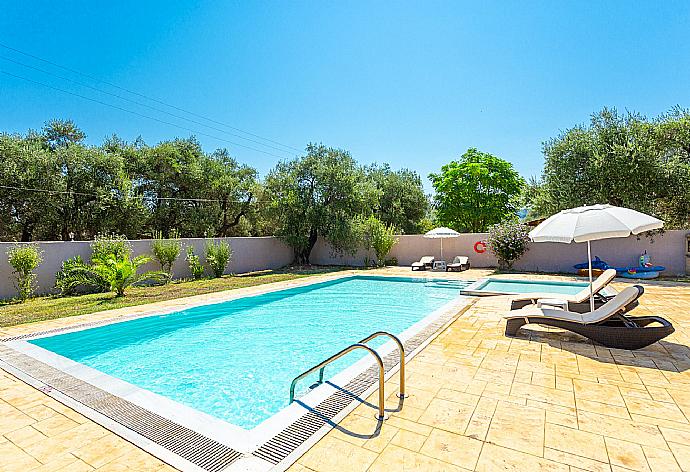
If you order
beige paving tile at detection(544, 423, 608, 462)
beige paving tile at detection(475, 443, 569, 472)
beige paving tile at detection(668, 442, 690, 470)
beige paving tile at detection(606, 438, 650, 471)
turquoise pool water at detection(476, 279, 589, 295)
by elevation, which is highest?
turquoise pool water at detection(476, 279, 589, 295)

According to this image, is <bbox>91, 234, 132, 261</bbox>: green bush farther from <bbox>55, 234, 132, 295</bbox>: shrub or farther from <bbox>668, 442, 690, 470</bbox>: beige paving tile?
<bbox>668, 442, 690, 470</bbox>: beige paving tile

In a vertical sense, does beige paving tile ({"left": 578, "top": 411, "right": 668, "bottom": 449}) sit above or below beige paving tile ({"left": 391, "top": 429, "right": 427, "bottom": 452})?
above

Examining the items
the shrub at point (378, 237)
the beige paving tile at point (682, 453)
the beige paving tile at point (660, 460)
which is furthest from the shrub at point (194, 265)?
the beige paving tile at point (682, 453)

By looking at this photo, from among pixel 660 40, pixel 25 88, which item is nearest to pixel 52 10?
pixel 25 88

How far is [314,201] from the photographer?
64.3ft

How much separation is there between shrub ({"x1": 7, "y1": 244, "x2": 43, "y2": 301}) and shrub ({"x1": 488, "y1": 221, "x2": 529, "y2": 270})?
17308 mm

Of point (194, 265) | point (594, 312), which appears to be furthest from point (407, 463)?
point (194, 265)

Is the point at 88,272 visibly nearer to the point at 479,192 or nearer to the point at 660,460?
the point at 660,460

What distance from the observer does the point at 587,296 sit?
6559mm

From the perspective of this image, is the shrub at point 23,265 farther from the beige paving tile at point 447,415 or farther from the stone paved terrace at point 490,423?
the beige paving tile at point 447,415

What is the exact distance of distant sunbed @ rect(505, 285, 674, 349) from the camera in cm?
495

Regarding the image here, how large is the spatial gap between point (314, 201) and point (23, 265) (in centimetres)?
1241

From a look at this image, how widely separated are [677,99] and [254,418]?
21875mm

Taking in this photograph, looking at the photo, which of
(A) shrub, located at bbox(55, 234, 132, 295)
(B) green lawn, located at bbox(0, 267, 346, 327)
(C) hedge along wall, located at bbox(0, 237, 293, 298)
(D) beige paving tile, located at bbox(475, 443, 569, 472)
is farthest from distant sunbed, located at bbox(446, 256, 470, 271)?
(D) beige paving tile, located at bbox(475, 443, 569, 472)
